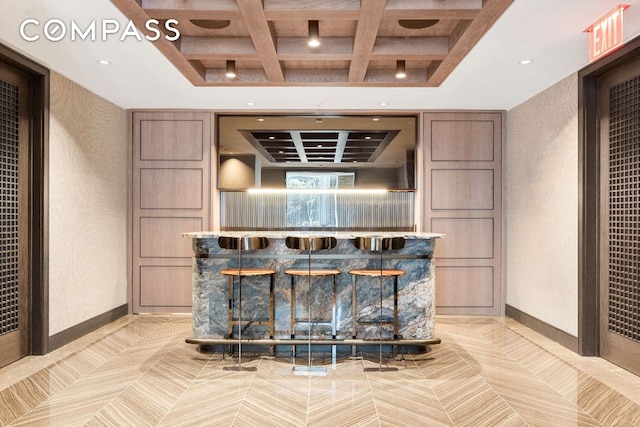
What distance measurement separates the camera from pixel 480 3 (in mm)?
2998

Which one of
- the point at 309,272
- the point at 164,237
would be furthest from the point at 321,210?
the point at 309,272

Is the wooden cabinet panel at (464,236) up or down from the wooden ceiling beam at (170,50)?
down

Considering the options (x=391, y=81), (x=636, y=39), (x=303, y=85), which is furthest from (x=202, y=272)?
(x=636, y=39)

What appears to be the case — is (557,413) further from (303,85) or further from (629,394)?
(303,85)

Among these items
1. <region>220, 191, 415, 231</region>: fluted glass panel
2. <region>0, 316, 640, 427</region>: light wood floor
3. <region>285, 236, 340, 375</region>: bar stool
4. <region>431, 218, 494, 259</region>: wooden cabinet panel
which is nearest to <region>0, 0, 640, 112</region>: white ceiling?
<region>220, 191, 415, 231</region>: fluted glass panel

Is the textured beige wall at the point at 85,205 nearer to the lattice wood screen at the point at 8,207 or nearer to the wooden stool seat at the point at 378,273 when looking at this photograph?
the lattice wood screen at the point at 8,207

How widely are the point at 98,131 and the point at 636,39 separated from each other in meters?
5.31

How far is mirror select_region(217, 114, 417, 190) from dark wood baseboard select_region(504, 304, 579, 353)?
2018 mm

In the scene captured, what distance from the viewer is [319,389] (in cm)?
337

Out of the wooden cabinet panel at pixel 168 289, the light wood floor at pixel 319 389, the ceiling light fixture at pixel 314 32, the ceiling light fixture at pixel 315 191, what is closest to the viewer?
the light wood floor at pixel 319 389

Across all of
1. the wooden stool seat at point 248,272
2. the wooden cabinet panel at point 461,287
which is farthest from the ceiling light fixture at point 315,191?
the wooden stool seat at point 248,272

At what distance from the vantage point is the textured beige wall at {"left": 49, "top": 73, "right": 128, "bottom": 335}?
445 cm

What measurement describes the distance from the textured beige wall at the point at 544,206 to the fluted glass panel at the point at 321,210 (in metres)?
1.33

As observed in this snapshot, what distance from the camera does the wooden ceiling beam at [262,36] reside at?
2967 mm
